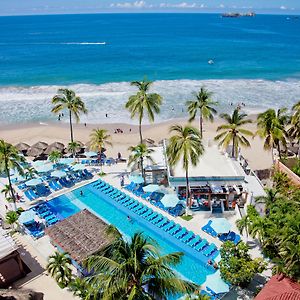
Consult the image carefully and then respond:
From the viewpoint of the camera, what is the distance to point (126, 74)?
76750 millimetres

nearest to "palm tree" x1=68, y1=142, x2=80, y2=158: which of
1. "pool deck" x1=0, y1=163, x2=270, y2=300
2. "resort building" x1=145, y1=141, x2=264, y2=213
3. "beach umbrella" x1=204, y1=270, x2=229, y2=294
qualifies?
"pool deck" x1=0, y1=163, x2=270, y2=300

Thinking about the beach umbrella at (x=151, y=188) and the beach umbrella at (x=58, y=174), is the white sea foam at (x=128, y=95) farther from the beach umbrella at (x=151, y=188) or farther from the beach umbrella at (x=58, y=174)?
the beach umbrella at (x=151, y=188)

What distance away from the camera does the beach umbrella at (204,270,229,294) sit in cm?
1736

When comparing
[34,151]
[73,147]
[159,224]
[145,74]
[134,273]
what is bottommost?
[159,224]

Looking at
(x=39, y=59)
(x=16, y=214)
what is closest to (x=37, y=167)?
(x=16, y=214)

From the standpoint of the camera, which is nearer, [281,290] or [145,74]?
[281,290]

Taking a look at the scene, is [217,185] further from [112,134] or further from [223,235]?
[112,134]

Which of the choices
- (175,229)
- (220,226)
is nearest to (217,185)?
(220,226)

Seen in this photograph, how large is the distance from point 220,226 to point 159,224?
4.64 metres

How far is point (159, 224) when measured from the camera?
80.6 ft

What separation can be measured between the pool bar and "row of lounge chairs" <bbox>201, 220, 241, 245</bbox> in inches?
40.3

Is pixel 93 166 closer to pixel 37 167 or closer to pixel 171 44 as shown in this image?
pixel 37 167

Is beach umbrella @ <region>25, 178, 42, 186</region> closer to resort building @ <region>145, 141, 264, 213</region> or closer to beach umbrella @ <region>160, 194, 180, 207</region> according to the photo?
beach umbrella @ <region>160, 194, 180, 207</region>

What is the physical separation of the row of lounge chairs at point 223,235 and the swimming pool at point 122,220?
2475 mm
